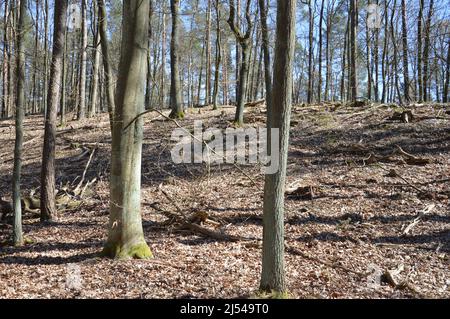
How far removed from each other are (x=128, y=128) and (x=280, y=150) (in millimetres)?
2620

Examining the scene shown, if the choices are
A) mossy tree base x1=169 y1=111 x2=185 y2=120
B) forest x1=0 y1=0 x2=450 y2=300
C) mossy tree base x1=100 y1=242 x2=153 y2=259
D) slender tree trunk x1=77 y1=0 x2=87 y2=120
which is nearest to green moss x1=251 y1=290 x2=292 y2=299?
forest x1=0 y1=0 x2=450 y2=300

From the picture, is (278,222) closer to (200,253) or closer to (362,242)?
(200,253)

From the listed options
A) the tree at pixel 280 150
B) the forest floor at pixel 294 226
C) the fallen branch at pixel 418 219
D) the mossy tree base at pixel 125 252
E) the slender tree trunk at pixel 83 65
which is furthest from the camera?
the slender tree trunk at pixel 83 65

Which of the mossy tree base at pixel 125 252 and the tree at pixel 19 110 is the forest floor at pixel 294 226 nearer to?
the mossy tree base at pixel 125 252

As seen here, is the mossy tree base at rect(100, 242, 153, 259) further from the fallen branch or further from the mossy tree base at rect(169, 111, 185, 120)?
the mossy tree base at rect(169, 111, 185, 120)

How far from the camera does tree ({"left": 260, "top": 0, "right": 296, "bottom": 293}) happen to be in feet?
14.4

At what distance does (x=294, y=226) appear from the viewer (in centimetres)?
777

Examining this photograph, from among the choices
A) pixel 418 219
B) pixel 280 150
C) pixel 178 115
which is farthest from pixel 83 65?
pixel 280 150

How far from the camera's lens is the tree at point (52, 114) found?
809 cm

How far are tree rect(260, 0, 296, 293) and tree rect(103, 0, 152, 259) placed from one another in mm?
2436

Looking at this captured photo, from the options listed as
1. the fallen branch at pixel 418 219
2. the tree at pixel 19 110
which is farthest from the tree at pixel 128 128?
the fallen branch at pixel 418 219

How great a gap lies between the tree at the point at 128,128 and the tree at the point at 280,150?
7.99ft
